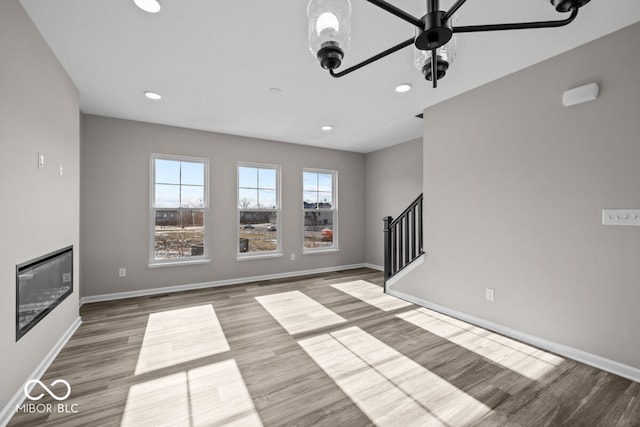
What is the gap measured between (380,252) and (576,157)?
13.0 ft

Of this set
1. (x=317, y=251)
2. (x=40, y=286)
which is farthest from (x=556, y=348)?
→ (x=40, y=286)

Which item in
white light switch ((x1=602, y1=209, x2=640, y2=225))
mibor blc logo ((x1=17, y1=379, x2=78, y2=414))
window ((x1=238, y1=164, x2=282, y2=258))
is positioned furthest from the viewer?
window ((x1=238, y1=164, x2=282, y2=258))

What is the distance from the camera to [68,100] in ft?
9.22

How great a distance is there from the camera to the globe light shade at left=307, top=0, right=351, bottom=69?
3.83 feet

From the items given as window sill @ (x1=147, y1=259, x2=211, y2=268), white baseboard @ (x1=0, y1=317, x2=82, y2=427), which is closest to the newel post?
window sill @ (x1=147, y1=259, x2=211, y2=268)

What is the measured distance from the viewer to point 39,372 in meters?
2.16

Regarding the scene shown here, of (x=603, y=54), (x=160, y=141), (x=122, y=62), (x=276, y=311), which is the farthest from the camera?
(x=160, y=141)

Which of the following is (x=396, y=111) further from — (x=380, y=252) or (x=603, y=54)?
(x=380, y=252)

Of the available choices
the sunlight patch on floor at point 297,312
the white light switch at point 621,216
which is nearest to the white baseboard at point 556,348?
the white light switch at point 621,216

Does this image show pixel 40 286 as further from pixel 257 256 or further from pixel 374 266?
Result: pixel 374 266

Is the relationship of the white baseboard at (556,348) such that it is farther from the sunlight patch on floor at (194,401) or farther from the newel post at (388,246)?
the sunlight patch on floor at (194,401)

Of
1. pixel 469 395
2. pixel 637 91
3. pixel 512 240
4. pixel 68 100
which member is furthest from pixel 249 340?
pixel 637 91

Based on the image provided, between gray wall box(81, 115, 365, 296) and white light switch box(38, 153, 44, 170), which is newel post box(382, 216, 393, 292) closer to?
gray wall box(81, 115, 365, 296)

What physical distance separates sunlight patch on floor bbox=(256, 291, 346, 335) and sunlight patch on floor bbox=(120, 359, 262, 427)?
951mm
